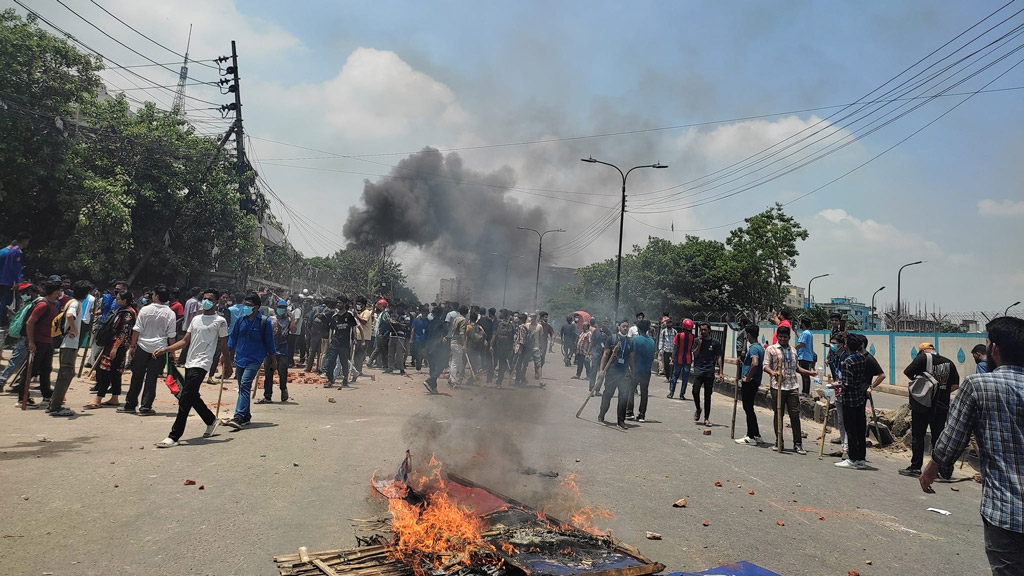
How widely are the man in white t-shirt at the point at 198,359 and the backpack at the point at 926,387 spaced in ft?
27.4

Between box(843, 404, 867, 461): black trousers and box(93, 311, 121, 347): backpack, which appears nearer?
box(843, 404, 867, 461): black trousers

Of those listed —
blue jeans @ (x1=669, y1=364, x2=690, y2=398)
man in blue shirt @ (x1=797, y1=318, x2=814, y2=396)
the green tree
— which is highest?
the green tree

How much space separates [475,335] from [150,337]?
6.88m

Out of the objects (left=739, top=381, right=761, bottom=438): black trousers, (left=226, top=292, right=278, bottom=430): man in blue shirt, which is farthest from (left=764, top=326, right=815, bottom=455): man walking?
(left=226, top=292, right=278, bottom=430): man in blue shirt

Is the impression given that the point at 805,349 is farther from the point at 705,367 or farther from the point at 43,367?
the point at 43,367

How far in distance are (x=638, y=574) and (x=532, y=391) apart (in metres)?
9.90

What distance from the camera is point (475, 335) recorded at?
43.9 ft

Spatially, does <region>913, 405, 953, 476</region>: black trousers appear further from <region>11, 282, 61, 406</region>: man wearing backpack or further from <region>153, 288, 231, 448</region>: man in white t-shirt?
<region>11, 282, 61, 406</region>: man wearing backpack

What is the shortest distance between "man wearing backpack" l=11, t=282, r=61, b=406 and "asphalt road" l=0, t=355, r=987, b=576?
534mm

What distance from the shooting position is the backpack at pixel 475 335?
13.3 m

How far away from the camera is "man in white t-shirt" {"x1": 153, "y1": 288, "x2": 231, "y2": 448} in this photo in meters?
6.51

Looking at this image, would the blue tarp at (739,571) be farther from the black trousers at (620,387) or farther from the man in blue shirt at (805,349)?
the man in blue shirt at (805,349)

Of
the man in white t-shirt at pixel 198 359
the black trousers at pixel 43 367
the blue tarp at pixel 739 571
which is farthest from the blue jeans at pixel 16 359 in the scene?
the blue tarp at pixel 739 571

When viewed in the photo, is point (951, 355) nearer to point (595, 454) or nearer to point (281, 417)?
point (595, 454)
